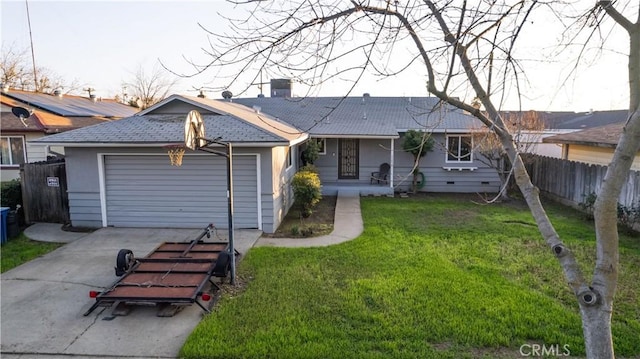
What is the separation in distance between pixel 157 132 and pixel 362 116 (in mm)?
9796

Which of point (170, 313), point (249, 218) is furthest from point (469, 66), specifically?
point (249, 218)

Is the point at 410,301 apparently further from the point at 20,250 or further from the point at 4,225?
the point at 4,225

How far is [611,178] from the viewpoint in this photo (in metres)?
2.68

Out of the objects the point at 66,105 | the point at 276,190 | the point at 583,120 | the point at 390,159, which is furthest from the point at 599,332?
the point at 583,120

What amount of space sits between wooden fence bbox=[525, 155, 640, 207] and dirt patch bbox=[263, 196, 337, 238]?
6981 millimetres

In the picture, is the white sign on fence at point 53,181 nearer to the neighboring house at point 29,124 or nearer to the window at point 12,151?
the neighboring house at point 29,124

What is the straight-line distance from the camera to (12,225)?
9.68 meters

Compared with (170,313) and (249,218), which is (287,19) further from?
(249,218)

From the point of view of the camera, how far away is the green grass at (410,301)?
4.63 m

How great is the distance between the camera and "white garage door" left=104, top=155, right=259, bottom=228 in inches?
402

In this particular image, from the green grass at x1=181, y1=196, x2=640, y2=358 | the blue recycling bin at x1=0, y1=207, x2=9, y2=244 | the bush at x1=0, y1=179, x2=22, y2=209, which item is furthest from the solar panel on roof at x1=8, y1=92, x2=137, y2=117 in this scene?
the green grass at x1=181, y1=196, x2=640, y2=358

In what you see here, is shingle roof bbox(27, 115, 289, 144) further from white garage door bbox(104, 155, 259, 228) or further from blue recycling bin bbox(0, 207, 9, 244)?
blue recycling bin bbox(0, 207, 9, 244)

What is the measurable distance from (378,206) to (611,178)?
34.1 ft

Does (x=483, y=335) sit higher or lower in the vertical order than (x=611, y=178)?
lower
